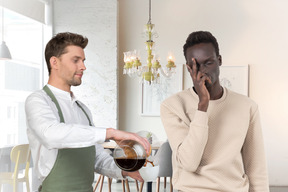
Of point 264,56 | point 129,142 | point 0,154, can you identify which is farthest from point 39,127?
point 264,56

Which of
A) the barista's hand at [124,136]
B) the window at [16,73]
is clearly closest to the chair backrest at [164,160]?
the window at [16,73]

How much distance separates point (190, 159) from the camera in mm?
1600

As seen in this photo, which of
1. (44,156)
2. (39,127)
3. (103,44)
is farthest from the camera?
(103,44)

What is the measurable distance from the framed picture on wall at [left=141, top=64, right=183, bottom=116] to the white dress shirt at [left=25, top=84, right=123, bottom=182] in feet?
17.3

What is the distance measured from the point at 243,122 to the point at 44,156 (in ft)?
2.66

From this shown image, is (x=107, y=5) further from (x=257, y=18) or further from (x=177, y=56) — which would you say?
(x=257, y=18)

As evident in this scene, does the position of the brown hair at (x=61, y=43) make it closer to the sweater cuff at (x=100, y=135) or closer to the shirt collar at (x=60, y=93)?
the shirt collar at (x=60, y=93)

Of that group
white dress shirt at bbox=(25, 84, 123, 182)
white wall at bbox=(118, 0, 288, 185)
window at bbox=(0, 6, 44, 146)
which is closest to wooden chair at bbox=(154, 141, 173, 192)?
window at bbox=(0, 6, 44, 146)

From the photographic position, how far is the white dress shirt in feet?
5.06

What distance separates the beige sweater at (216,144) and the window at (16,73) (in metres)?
3.93

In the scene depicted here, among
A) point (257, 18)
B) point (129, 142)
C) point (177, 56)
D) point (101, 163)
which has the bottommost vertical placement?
point (101, 163)

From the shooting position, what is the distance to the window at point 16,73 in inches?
209

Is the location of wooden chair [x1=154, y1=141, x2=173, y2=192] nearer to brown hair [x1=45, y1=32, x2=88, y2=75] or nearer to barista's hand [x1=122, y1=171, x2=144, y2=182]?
barista's hand [x1=122, y1=171, x2=144, y2=182]

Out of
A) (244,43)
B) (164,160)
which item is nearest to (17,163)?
(164,160)
